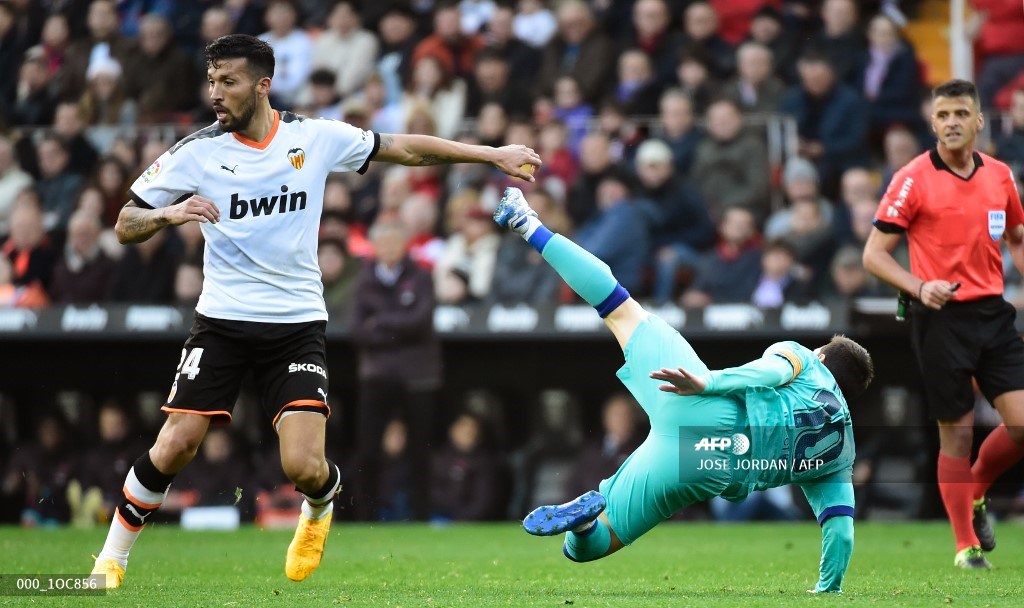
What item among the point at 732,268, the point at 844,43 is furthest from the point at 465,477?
the point at 844,43

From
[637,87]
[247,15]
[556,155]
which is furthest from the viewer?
[247,15]

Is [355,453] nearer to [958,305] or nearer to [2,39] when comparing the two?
[958,305]

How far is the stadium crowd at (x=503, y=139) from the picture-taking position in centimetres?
1268

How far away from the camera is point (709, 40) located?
50.3 feet

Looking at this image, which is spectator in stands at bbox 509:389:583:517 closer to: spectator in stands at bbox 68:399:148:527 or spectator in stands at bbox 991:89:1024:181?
spectator in stands at bbox 68:399:148:527

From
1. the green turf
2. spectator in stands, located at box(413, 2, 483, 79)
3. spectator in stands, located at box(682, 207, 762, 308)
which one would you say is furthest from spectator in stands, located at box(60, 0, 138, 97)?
spectator in stands, located at box(682, 207, 762, 308)

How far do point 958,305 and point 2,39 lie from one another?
42.7 feet

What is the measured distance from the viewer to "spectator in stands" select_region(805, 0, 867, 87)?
47.5ft

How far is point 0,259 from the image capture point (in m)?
14.1

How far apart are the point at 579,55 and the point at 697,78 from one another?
4.82ft

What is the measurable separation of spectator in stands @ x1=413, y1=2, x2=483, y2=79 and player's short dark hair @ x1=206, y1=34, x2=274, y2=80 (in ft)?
29.8

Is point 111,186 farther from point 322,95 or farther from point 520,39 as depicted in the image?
point 520,39

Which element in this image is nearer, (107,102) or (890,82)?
(890,82)

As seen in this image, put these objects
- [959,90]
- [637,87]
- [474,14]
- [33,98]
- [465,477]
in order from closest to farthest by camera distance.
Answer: [959,90] → [465,477] → [637,87] → [33,98] → [474,14]
